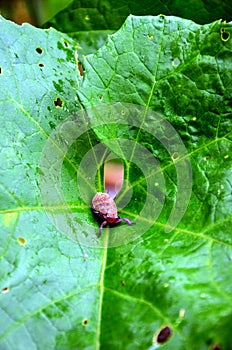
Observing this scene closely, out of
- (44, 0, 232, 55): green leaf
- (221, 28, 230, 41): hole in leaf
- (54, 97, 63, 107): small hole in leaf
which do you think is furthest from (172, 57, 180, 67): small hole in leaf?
(44, 0, 232, 55): green leaf

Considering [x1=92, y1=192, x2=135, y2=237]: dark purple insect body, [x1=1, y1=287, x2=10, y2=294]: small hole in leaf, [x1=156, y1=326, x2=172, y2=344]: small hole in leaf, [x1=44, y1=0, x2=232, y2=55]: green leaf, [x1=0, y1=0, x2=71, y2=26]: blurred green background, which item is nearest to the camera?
[x1=156, y1=326, x2=172, y2=344]: small hole in leaf

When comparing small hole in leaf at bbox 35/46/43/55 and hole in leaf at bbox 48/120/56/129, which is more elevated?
small hole in leaf at bbox 35/46/43/55

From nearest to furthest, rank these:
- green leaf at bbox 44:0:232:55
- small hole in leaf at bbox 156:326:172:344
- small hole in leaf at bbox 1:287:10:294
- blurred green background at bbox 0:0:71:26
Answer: small hole in leaf at bbox 156:326:172:344 → small hole in leaf at bbox 1:287:10:294 → green leaf at bbox 44:0:232:55 → blurred green background at bbox 0:0:71:26

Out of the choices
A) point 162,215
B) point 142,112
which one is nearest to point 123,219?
point 162,215

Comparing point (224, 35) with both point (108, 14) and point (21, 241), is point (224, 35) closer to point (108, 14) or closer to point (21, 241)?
point (108, 14)

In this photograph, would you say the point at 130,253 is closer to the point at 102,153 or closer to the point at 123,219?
the point at 123,219

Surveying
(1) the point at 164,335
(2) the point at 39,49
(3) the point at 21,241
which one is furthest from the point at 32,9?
(1) the point at 164,335

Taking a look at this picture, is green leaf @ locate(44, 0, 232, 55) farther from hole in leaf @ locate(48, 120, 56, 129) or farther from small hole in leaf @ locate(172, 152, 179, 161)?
small hole in leaf @ locate(172, 152, 179, 161)
